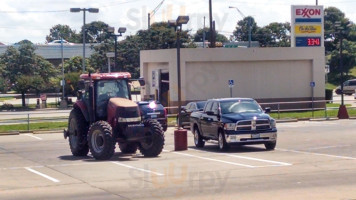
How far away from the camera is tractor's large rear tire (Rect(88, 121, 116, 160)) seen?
21.4 metres

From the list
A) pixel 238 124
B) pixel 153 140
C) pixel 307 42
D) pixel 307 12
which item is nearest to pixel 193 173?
pixel 153 140

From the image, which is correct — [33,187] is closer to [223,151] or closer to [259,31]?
[223,151]

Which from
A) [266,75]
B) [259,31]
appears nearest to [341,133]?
[266,75]

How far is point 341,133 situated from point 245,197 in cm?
1805

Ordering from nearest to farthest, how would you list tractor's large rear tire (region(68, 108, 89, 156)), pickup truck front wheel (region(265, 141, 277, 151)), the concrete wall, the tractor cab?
1. the tractor cab
2. tractor's large rear tire (region(68, 108, 89, 156))
3. pickup truck front wheel (region(265, 141, 277, 151))
4. the concrete wall

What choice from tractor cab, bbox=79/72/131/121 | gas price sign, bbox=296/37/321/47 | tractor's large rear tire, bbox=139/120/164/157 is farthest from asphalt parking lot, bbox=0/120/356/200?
gas price sign, bbox=296/37/321/47

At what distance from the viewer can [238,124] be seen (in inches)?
935

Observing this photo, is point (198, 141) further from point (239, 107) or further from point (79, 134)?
point (79, 134)

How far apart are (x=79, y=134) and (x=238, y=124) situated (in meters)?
5.47

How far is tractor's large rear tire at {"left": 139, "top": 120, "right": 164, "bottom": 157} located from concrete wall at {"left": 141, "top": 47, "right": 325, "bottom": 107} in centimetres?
2610

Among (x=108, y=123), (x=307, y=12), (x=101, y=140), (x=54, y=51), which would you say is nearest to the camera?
(x=101, y=140)

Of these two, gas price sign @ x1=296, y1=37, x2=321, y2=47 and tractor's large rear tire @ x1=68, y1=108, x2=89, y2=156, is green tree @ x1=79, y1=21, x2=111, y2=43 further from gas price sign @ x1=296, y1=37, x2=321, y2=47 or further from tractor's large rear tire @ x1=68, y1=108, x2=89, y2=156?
→ tractor's large rear tire @ x1=68, y1=108, x2=89, y2=156

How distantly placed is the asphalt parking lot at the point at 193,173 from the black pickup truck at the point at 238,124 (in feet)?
1.48

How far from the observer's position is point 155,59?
5131 centimetres
